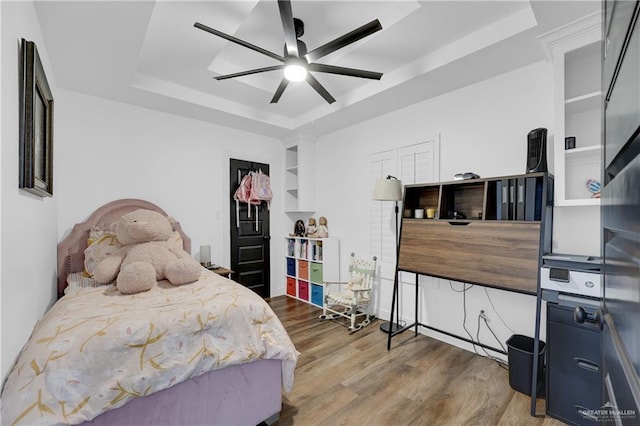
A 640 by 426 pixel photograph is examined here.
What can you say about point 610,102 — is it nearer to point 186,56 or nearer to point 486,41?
point 486,41

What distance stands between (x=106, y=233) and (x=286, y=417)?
219cm

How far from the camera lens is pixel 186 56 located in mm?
2436

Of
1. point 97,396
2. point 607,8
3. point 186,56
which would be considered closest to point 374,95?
point 186,56

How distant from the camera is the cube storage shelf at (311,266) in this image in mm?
3818

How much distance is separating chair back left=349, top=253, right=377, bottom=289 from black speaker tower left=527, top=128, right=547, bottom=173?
6.08 ft

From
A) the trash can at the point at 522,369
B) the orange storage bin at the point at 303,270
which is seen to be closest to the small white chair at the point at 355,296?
the orange storage bin at the point at 303,270

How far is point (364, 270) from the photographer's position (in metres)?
3.42

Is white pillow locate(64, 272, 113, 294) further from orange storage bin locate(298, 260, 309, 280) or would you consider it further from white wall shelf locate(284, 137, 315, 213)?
white wall shelf locate(284, 137, 315, 213)

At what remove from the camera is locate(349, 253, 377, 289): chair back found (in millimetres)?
3377

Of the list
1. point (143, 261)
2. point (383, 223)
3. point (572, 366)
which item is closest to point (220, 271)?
point (143, 261)

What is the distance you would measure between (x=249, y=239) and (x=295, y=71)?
2.60 meters

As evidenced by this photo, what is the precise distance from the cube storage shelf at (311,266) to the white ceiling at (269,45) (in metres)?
1.86

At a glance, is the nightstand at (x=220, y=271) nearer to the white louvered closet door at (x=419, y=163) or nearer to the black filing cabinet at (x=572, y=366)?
the white louvered closet door at (x=419, y=163)

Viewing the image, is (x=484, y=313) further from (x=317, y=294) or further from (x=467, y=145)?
(x=317, y=294)
